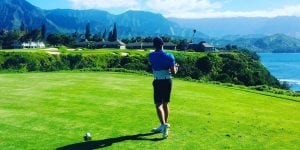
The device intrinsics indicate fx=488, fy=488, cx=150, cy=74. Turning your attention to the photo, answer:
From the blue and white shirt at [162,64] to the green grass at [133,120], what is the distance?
141 centimetres

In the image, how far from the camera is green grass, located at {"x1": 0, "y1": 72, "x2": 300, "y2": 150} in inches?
422

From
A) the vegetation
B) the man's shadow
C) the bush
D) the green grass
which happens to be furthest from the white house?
the man's shadow

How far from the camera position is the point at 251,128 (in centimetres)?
1291

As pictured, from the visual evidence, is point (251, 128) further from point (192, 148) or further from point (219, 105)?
point (219, 105)

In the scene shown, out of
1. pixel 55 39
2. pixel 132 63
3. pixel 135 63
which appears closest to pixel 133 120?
pixel 132 63

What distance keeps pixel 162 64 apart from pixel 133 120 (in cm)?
225

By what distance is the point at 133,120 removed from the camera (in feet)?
43.5

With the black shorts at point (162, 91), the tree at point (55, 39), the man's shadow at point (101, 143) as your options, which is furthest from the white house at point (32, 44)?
the man's shadow at point (101, 143)

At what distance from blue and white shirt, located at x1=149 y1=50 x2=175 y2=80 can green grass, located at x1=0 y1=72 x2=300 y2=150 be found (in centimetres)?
141

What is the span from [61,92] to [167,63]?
845cm

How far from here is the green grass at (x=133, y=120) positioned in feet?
35.2

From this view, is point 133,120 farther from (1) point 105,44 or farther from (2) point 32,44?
(1) point 105,44

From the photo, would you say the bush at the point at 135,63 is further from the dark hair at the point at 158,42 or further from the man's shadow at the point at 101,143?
the man's shadow at the point at 101,143

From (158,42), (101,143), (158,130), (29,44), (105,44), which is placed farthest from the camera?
(105,44)
